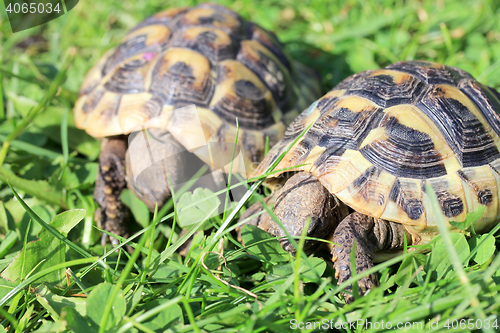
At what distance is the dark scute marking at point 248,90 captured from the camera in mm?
2967

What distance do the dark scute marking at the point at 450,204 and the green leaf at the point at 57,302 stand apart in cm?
183

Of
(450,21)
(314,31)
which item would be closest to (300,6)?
(314,31)

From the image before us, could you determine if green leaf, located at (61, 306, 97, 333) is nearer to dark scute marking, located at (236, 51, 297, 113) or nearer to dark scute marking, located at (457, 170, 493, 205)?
dark scute marking, located at (457, 170, 493, 205)

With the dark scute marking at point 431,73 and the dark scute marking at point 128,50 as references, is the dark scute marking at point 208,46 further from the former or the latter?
the dark scute marking at point 431,73

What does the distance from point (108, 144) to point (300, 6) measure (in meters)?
3.42

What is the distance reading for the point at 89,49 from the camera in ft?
15.7

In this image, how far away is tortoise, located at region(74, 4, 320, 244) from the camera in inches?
106

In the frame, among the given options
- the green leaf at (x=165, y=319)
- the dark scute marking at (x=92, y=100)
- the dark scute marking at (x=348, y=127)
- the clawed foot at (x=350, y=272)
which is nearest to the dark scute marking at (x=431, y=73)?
the dark scute marking at (x=348, y=127)

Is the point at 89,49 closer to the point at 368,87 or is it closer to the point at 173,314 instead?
the point at 368,87

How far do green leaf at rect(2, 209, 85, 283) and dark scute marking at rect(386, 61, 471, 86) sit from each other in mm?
2138

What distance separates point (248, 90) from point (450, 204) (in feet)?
5.41

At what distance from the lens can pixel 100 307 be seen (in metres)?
1.59

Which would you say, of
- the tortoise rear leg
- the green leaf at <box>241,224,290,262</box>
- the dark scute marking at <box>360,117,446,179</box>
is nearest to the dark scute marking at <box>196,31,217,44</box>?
the tortoise rear leg

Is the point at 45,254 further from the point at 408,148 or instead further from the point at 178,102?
the point at 408,148
